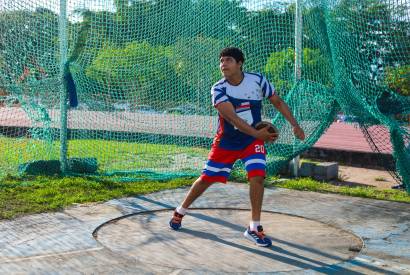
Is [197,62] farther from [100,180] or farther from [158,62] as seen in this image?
[100,180]

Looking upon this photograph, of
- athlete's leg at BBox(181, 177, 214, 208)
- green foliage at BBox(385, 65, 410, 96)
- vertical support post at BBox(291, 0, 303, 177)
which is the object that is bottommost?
athlete's leg at BBox(181, 177, 214, 208)

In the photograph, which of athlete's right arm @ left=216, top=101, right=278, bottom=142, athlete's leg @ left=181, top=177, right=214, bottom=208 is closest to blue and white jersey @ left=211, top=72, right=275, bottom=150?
athlete's right arm @ left=216, top=101, right=278, bottom=142

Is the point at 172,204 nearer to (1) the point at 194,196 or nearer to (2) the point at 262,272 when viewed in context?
(1) the point at 194,196

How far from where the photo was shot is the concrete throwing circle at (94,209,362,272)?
4871 mm

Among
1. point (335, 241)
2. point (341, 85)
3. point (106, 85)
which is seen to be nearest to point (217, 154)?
point (335, 241)

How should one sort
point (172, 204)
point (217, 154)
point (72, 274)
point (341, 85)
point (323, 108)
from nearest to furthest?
point (72, 274) → point (217, 154) → point (172, 204) → point (341, 85) → point (323, 108)

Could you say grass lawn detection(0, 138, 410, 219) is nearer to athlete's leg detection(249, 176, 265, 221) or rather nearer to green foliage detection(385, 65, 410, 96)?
green foliage detection(385, 65, 410, 96)

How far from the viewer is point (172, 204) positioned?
23.3 ft

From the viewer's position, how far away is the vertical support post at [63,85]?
28.5 ft

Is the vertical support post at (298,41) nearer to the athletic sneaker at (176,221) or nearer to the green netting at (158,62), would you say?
the green netting at (158,62)

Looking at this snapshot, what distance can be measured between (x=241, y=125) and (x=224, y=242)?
104cm

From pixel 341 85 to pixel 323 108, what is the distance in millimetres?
697

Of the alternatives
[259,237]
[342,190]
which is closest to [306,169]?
[342,190]

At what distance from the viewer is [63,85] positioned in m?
8.77
